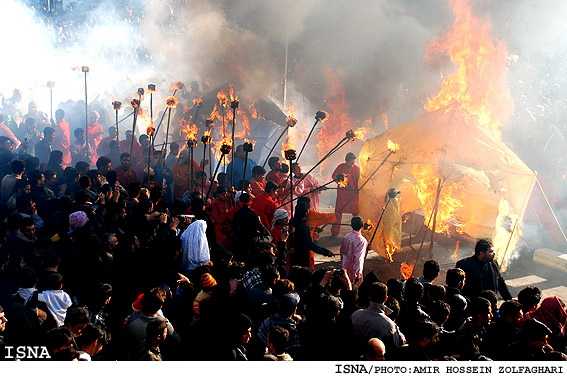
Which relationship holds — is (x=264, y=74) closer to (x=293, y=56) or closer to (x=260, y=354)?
(x=293, y=56)

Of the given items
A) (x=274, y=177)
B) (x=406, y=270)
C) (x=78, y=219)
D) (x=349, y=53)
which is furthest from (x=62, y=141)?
(x=349, y=53)

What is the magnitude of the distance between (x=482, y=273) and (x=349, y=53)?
1201 cm

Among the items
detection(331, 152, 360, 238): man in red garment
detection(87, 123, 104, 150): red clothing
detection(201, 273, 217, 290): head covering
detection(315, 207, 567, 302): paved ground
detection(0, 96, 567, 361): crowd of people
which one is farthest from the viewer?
detection(87, 123, 104, 150): red clothing

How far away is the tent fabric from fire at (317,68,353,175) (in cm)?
661

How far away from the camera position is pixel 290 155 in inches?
225

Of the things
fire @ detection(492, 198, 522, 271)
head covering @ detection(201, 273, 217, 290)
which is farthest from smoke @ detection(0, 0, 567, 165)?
head covering @ detection(201, 273, 217, 290)

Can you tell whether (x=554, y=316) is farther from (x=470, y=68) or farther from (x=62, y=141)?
(x=62, y=141)

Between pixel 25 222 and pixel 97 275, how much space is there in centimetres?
118

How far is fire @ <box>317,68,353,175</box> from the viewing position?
15.0 metres

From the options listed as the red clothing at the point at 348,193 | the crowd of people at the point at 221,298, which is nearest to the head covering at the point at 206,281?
the crowd of people at the point at 221,298

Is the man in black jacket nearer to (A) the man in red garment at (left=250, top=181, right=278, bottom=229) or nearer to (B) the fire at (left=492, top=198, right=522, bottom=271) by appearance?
(B) the fire at (left=492, top=198, right=522, bottom=271)

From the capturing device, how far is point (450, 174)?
6.99 metres

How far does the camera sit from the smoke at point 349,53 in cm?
1443

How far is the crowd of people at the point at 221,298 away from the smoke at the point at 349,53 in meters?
8.70
